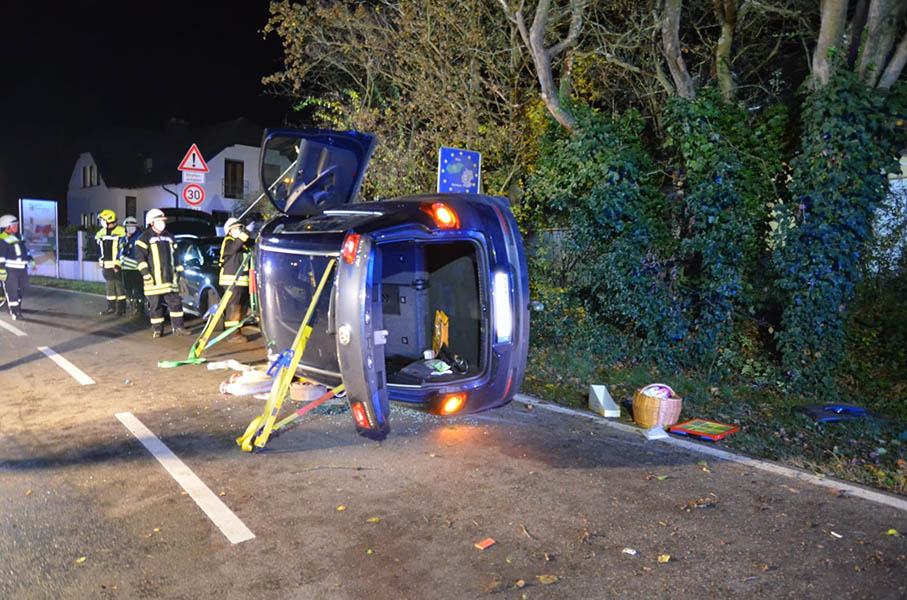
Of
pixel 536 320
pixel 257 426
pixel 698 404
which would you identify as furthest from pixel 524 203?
pixel 257 426

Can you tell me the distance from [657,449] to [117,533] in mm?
4072

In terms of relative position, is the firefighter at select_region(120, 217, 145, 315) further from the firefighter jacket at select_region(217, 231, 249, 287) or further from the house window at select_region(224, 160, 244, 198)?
the house window at select_region(224, 160, 244, 198)

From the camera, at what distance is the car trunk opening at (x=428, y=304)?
589 cm

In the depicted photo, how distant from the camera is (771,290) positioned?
27.6ft

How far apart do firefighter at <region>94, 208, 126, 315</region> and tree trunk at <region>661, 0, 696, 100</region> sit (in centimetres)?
992

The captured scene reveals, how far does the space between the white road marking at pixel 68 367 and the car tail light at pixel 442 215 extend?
199 inches

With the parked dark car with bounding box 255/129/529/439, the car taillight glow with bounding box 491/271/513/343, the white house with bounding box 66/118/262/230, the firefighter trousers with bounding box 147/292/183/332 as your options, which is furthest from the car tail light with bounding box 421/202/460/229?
the white house with bounding box 66/118/262/230

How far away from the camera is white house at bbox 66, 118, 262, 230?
36.5 meters

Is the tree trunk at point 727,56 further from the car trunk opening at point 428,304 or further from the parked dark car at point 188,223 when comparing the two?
the parked dark car at point 188,223

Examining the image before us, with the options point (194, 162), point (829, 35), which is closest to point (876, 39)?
point (829, 35)

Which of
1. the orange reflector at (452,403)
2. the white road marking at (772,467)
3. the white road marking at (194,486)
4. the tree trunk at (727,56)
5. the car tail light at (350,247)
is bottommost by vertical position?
the white road marking at (194,486)

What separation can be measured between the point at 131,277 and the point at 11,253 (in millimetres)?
2103

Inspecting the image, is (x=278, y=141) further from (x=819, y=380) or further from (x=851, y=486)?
(x=819, y=380)

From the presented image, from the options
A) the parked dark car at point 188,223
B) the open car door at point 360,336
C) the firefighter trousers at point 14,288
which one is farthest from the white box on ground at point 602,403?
the firefighter trousers at point 14,288
